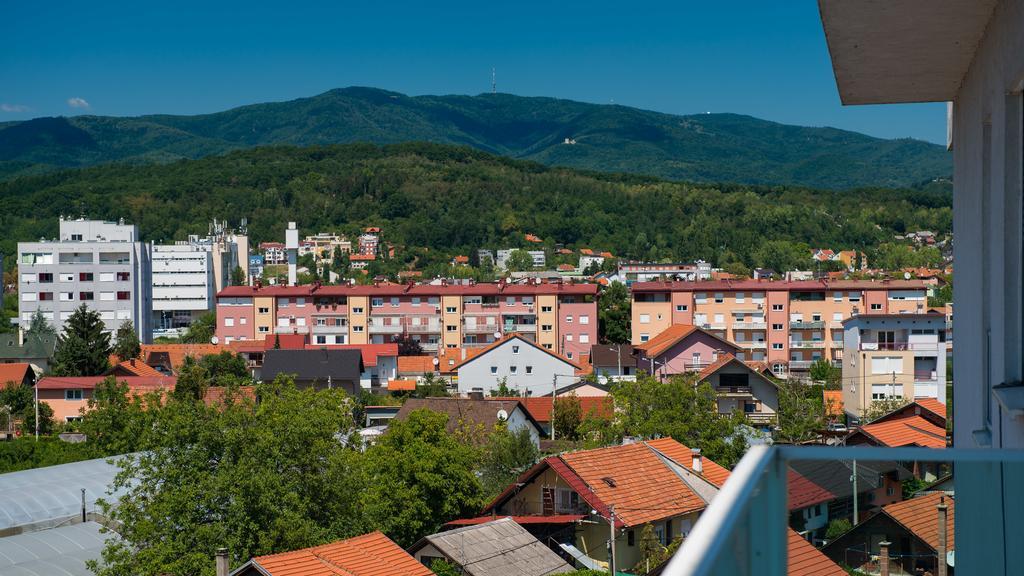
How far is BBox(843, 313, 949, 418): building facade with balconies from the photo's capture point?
35.8m

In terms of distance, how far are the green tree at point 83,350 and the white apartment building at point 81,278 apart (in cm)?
1861

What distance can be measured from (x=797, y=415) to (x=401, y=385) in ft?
73.9

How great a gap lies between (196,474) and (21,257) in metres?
56.9

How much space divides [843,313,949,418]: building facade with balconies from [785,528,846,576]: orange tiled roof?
1348 inches

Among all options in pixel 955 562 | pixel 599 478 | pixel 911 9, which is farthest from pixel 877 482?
pixel 599 478

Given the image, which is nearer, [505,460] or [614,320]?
[505,460]

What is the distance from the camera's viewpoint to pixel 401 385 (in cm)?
5153

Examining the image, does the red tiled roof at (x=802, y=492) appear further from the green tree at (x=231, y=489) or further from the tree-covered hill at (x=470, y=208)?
the tree-covered hill at (x=470, y=208)

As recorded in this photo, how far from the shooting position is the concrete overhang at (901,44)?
10.2ft

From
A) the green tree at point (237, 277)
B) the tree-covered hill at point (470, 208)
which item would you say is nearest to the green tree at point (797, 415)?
the green tree at point (237, 277)

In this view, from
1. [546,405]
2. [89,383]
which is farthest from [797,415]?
[89,383]

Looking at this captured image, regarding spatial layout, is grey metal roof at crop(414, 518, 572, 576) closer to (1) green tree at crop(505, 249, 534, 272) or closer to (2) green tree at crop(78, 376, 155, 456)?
(2) green tree at crop(78, 376, 155, 456)

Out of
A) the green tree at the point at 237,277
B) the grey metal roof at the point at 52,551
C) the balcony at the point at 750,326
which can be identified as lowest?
the grey metal roof at the point at 52,551

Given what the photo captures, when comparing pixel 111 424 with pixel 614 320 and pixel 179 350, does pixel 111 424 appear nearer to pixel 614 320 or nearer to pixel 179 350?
pixel 179 350
